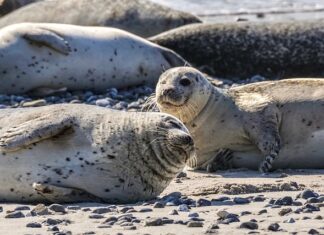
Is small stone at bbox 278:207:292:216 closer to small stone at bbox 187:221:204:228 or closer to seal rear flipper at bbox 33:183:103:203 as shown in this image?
small stone at bbox 187:221:204:228

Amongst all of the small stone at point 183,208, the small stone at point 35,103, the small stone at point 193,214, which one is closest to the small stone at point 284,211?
the small stone at point 193,214

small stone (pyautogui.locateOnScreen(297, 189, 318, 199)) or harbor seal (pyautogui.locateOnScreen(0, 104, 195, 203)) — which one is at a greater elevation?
harbor seal (pyautogui.locateOnScreen(0, 104, 195, 203))

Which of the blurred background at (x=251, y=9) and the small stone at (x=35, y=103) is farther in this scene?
the blurred background at (x=251, y=9)

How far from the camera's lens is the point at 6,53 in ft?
37.6

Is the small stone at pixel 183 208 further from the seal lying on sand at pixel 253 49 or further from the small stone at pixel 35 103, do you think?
the seal lying on sand at pixel 253 49

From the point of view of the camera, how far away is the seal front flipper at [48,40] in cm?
1138

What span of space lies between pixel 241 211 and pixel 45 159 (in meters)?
1.19

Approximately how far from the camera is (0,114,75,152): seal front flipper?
254 inches

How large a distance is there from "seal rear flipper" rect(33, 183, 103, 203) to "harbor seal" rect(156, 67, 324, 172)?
5.48 ft

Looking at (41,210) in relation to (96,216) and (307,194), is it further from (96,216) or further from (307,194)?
(307,194)

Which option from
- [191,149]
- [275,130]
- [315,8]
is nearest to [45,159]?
[191,149]

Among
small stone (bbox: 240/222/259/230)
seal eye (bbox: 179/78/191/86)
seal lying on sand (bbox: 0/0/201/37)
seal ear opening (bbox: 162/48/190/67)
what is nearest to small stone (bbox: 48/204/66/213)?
small stone (bbox: 240/222/259/230)

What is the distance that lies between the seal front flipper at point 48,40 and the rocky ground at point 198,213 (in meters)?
4.38

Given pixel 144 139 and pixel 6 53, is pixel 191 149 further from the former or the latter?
pixel 6 53
